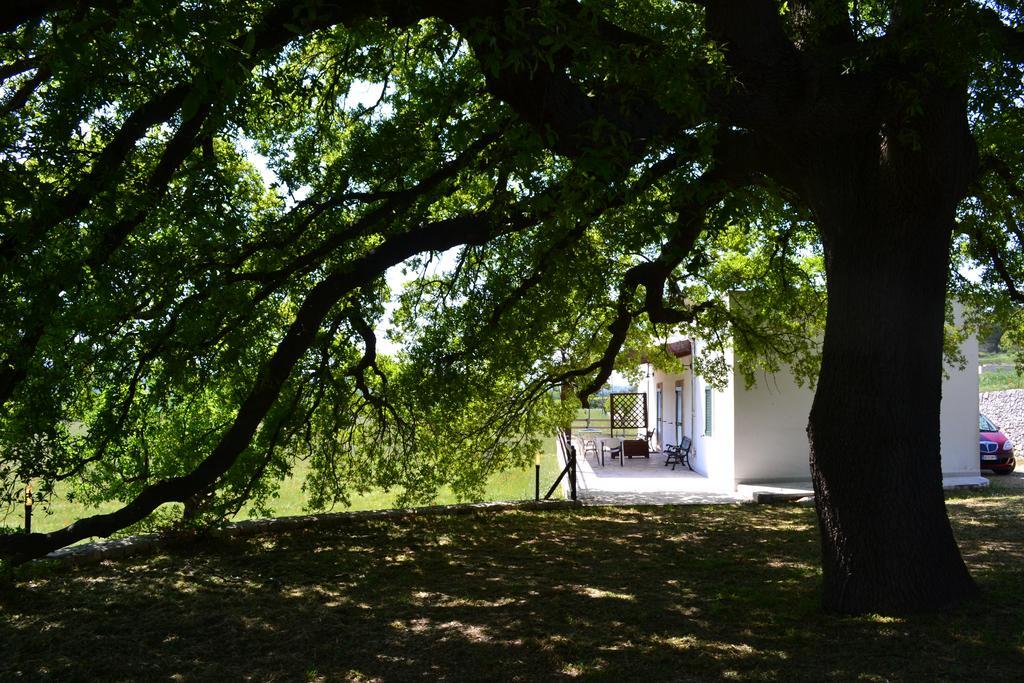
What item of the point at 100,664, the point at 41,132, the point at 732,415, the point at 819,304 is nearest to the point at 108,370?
the point at 41,132

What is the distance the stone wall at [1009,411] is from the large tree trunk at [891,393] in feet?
80.0

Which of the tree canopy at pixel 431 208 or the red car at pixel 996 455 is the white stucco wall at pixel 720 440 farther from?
the red car at pixel 996 455

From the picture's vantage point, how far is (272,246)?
922 centimetres

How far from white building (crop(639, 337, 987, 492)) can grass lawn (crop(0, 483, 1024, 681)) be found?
19.4ft

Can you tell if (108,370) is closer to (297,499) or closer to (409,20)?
(409,20)

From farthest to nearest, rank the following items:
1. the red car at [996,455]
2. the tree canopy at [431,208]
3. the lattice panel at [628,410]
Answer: the lattice panel at [628,410], the red car at [996,455], the tree canopy at [431,208]

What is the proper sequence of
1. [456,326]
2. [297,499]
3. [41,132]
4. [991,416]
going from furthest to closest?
[991,416], [297,499], [456,326], [41,132]

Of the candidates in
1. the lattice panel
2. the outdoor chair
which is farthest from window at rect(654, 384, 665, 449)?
the outdoor chair

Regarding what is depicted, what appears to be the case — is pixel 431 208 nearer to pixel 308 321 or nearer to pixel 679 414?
pixel 308 321

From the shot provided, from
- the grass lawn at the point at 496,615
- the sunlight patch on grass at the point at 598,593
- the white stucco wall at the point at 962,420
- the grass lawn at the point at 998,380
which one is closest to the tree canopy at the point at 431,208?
the grass lawn at the point at 496,615

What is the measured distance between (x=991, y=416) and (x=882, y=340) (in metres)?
26.6

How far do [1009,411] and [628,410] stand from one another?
12714 mm

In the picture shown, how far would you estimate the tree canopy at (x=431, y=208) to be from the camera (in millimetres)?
5969

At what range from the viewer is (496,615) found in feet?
23.1
